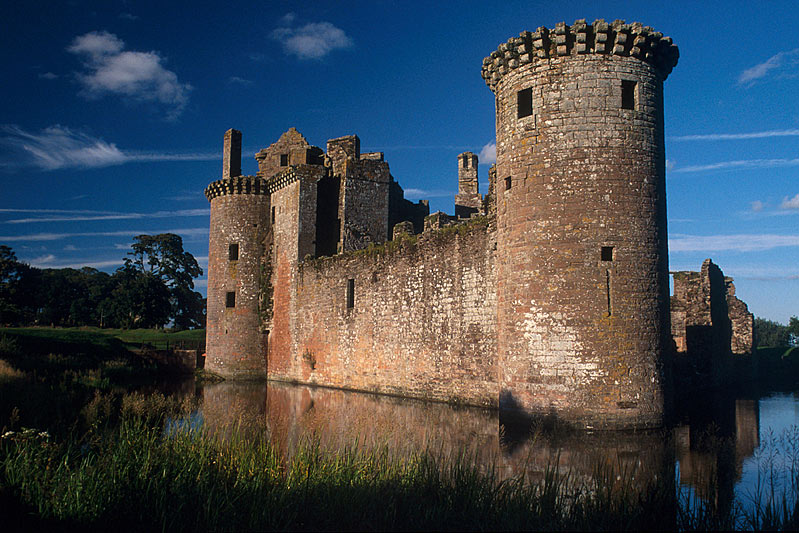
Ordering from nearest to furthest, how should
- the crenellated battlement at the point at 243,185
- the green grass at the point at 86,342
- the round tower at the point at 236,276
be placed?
the green grass at the point at 86,342, the round tower at the point at 236,276, the crenellated battlement at the point at 243,185

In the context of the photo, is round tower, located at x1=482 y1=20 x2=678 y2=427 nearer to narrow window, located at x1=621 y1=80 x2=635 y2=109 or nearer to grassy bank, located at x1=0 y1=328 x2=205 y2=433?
narrow window, located at x1=621 y1=80 x2=635 y2=109

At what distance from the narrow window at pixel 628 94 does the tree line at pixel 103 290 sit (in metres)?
49.4

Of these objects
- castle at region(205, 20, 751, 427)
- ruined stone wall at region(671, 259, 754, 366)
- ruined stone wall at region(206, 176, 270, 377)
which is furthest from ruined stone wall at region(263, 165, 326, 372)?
ruined stone wall at region(671, 259, 754, 366)

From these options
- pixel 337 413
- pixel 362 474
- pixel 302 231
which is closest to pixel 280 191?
pixel 302 231

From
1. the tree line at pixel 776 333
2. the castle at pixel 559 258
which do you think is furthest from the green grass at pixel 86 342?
the tree line at pixel 776 333

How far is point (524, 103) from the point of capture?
13242 mm

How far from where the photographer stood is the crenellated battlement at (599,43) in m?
12.1

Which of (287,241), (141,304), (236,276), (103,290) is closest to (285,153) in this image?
(287,241)

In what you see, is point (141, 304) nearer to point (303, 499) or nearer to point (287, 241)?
point (287, 241)

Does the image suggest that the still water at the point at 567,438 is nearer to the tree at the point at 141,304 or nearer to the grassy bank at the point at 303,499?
the grassy bank at the point at 303,499

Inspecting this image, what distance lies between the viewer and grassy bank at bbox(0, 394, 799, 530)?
17.3 feet

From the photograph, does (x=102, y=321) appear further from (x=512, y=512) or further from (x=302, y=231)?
(x=512, y=512)

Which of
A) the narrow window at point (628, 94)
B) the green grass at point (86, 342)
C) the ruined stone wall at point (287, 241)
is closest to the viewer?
the narrow window at point (628, 94)

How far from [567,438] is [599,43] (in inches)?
303
